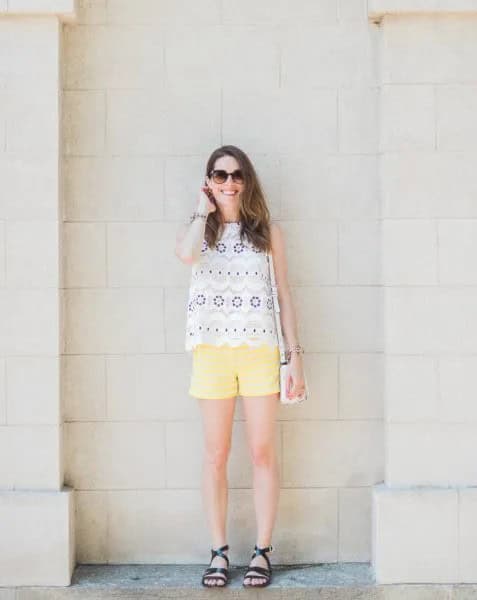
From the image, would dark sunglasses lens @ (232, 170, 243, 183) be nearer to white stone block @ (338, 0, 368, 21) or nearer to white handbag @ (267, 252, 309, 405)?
white handbag @ (267, 252, 309, 405)

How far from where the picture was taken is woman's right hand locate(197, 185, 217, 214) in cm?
410

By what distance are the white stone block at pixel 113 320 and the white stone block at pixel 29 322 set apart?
162mm

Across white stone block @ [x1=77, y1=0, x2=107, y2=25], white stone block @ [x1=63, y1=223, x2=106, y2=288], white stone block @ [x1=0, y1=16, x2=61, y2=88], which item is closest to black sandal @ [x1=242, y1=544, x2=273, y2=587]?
white stone block @ [x1=63, y1=223, x2=106, y2=288]

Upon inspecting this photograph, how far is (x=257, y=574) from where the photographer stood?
163 inches

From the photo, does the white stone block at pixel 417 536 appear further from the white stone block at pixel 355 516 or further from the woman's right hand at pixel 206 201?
the woman's right hand at pixel 206 201

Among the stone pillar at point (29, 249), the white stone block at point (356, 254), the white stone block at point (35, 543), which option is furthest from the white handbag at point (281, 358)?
the white stone block at point (35, 543)

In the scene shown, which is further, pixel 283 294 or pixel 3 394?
pixel 3 394

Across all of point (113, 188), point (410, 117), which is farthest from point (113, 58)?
point (410, 117)

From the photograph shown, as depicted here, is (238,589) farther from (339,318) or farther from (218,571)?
(339,318)

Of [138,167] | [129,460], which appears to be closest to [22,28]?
[138,167]

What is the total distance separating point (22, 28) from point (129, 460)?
221 centimetres

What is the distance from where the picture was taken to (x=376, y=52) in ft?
14.5

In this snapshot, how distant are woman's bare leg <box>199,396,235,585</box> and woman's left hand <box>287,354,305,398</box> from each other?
0.28 metres

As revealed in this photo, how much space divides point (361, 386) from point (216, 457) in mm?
843
